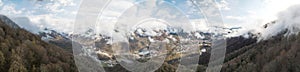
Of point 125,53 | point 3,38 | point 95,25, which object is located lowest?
point 3,38

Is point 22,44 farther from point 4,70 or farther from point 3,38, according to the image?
point 4,70

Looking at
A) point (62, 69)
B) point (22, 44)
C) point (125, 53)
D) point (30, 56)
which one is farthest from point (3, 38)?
point (125, 53)

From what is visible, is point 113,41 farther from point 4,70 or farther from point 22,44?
point 22,44

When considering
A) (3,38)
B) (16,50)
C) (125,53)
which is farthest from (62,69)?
(125,53)

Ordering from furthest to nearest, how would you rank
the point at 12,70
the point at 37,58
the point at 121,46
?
the point at 37,58 → the point at 12,70 → the point at 121,46

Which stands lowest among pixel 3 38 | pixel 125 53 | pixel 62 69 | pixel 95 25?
pixel 62 69

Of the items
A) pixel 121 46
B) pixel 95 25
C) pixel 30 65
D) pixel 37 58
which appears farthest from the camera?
pixel 37 58

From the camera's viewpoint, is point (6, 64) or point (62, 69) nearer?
point (6, 64)

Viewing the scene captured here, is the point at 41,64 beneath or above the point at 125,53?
beneath

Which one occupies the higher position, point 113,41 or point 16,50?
point 113,41
